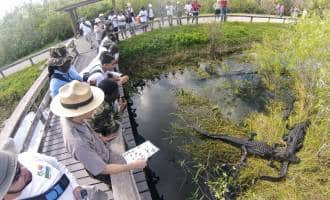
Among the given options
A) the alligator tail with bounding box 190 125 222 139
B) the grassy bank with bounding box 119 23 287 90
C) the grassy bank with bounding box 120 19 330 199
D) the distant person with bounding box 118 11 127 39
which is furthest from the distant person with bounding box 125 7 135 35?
the alligator tail with bounding box 190 125 222 139


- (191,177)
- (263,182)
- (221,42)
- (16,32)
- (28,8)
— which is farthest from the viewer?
(28,8)

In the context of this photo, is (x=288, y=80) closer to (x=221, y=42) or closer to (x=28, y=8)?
(x=221, y=42)

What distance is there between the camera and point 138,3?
1853 centimetres

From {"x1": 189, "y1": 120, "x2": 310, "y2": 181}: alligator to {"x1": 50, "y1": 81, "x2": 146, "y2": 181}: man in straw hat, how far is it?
13.7 ft

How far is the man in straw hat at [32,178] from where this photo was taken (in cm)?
183

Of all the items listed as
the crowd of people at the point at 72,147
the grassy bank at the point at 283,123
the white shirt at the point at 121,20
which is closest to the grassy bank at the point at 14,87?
the white shirt at the point at 121,20

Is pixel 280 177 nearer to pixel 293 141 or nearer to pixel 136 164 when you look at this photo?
pixel 293 141

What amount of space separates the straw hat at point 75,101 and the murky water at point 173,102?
14.3ft

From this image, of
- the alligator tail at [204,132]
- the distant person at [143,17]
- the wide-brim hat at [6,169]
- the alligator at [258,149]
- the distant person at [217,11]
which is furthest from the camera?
the distant person at [217,11]

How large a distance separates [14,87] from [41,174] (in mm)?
12419

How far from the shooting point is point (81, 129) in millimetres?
2834

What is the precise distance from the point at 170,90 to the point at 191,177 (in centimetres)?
461

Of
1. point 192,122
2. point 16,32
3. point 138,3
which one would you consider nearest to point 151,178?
point 192,122

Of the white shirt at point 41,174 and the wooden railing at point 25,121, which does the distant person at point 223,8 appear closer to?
the wooden railing at point 25,121
